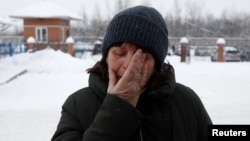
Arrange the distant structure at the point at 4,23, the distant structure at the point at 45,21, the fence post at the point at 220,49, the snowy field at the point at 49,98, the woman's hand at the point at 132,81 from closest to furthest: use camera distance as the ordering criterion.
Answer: the woman's hand at the point at 132,81, the snowy field at the point at 49,98, the distant structure at the point at 4,23, the fence post at the point at 220,49, the distant structure at the point at 45,21

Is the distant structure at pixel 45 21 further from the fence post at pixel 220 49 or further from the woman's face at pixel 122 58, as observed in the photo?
the woman's face at pixel 122 58

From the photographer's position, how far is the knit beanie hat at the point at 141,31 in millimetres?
1506

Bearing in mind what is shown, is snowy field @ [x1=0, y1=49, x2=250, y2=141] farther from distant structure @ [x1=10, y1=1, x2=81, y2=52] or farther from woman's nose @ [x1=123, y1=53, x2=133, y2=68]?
distant structure @ [x1=10, y1=1, x2=81, y2=52]

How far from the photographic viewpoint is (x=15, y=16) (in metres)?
30.3

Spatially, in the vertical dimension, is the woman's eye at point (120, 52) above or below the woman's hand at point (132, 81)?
above

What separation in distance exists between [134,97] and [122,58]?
5.9 inches

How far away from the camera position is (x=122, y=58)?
1.43m

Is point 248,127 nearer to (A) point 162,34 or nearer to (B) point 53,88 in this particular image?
(A) point 162,34

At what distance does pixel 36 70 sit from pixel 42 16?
13.8 m

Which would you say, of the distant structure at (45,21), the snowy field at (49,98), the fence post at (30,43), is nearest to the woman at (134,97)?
the snowy field at (49,98)

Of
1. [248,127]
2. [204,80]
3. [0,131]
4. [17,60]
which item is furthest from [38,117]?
[17,60]

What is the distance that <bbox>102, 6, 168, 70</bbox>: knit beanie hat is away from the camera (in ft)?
4.94


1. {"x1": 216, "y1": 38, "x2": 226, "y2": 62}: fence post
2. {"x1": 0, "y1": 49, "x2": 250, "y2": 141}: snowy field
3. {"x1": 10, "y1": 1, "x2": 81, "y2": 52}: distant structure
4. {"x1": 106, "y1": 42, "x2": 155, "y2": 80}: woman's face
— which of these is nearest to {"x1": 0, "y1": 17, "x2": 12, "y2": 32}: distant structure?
{"x1": 0, "y1": 49, "x2": 250, "y2": 141}: snowy field

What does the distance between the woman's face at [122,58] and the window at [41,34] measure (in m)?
30.6
